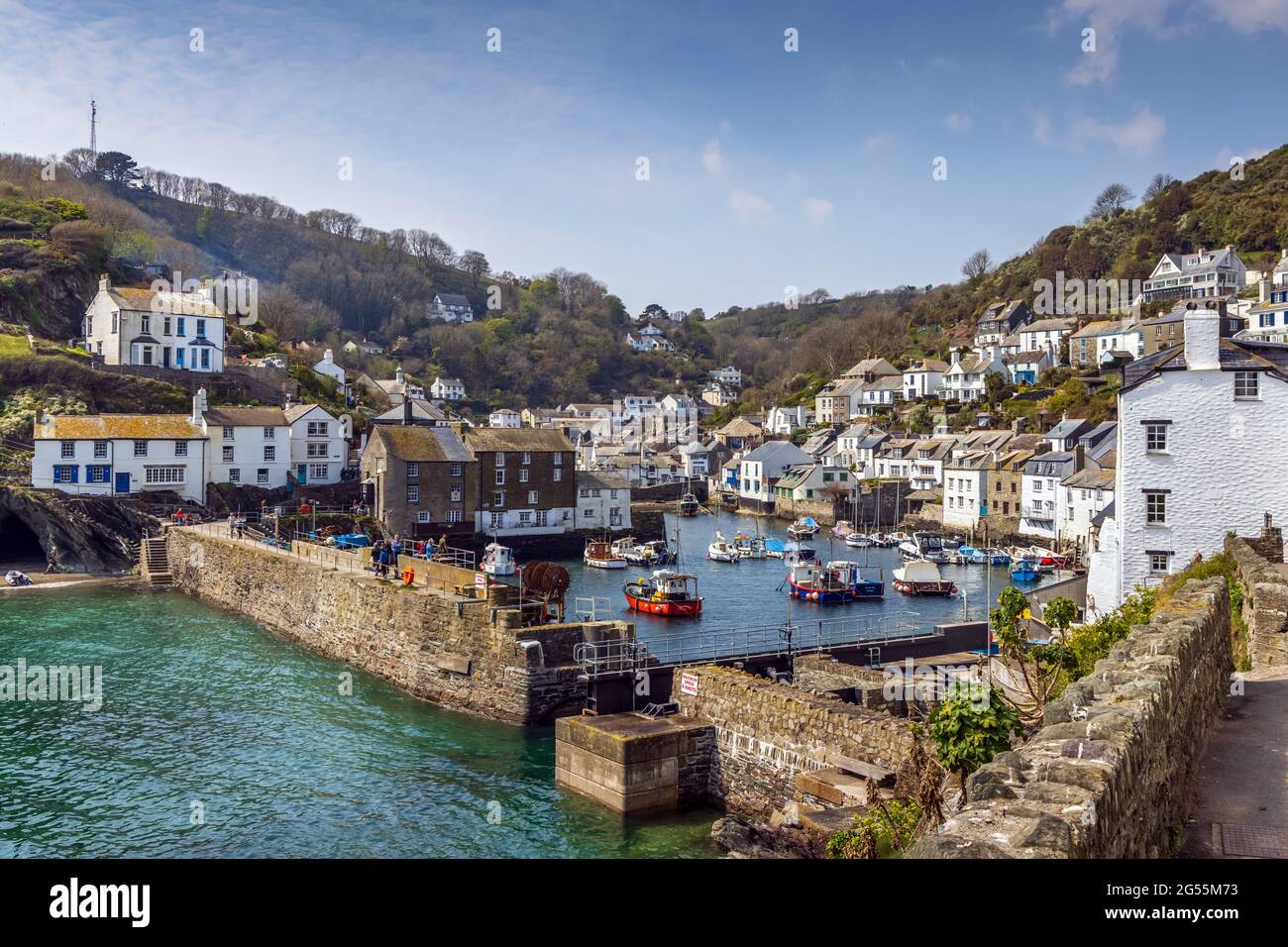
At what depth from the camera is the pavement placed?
8.97 metres

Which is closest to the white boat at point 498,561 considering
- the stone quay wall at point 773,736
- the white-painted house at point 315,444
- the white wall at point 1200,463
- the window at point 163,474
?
the white-painted house at point 315,444

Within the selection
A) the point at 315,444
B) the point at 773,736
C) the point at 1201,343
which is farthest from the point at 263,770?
the point at 315,444

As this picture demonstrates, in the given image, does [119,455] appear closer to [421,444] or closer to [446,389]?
[421,444]

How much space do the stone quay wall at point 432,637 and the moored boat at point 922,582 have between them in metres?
33.4

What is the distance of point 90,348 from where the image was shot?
8062 cm

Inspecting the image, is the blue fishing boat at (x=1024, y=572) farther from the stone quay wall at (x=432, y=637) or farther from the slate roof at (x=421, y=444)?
the stone quay wall at (x=432, y=637)

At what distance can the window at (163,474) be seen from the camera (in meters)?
62.5

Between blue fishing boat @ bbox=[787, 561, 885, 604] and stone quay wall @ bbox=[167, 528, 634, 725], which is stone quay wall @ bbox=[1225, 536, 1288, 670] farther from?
blue fishing boat @ bbox=[787, 561, 885, 604]

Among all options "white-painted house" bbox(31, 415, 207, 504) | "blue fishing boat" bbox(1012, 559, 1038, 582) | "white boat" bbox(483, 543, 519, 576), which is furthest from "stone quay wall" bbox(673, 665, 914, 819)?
"white-painted house" bbox(31, 415, 207, 504)

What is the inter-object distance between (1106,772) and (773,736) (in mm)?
13923

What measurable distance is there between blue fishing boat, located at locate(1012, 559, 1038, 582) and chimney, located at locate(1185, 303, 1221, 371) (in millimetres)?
38516

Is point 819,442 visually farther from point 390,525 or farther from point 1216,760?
point 1216,760
